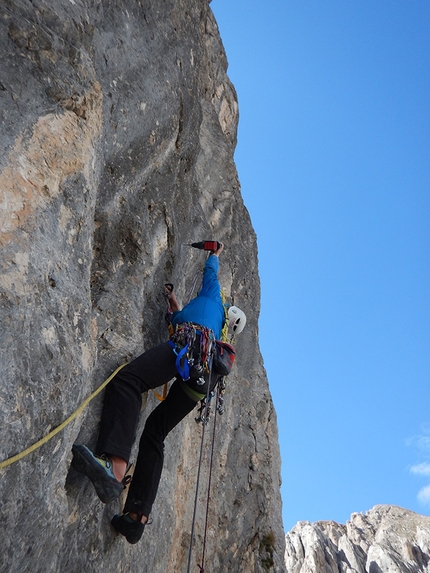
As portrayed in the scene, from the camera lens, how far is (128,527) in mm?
4863

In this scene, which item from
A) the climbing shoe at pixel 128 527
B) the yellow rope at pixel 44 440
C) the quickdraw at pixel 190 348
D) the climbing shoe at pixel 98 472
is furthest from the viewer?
the quickdraw at pixel 190 348

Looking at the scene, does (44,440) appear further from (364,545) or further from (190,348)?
(364,545)

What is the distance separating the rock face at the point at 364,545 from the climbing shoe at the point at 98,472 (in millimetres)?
33192

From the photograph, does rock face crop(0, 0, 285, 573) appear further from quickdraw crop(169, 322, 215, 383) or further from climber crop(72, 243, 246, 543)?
quickdraw crop(169, 322, 215, 383)

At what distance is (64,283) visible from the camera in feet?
13.6

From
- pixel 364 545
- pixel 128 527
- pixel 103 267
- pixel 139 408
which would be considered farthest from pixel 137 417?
pixel 364 545

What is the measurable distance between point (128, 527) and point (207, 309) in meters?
2.31

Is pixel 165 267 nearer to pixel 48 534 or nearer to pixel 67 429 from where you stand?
pixel 67 429

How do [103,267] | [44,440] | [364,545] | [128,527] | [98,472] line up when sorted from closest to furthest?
[44,440], [98,472], [128,527], [103,267], [364,545]

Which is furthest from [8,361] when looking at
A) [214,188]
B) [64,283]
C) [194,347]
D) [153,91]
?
[214,188]

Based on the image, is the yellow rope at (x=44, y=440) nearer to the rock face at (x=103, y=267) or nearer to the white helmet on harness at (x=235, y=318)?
the rock face at (x=103, y=267)

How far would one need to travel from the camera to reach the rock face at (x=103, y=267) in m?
3.69

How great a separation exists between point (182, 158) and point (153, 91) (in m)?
1.34

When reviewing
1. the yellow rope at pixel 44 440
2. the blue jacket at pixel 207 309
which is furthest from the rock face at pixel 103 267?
the blue jacket at pixel 207 309
